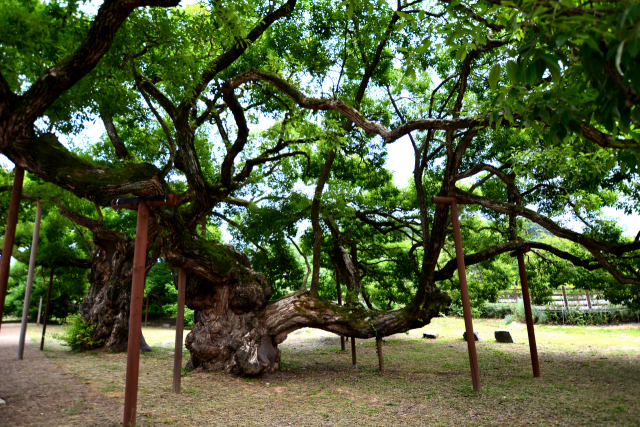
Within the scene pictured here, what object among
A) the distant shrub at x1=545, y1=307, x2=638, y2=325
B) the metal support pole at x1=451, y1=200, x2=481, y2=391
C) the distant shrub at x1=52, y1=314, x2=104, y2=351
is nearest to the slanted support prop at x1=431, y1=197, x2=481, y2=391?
the metal support pole at x1=451, y1=200, x2=481, y2=391

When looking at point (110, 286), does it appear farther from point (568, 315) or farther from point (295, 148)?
point (568, 315)

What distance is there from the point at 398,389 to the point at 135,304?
3.81 meters

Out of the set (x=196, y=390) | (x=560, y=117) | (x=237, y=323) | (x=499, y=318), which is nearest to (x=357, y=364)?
(x=237, y=323)

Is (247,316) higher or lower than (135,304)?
lower


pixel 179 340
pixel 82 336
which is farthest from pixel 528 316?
pixel 82 336

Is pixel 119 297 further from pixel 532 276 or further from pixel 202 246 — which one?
pixel 532 276

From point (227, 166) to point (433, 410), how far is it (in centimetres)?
553

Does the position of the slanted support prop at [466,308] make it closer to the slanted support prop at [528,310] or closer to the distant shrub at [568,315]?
the slanted support prop at [528,310]

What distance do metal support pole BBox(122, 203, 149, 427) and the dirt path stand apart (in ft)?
0.81

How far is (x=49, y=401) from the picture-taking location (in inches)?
187

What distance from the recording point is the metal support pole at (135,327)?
387 cm

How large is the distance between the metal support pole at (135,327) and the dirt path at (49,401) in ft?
0.81

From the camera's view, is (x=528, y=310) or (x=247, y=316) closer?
(x=528, y=310)

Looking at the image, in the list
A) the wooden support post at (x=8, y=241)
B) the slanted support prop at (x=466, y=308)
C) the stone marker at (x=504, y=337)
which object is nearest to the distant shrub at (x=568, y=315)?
the stone marker at (x=504, y=337)
